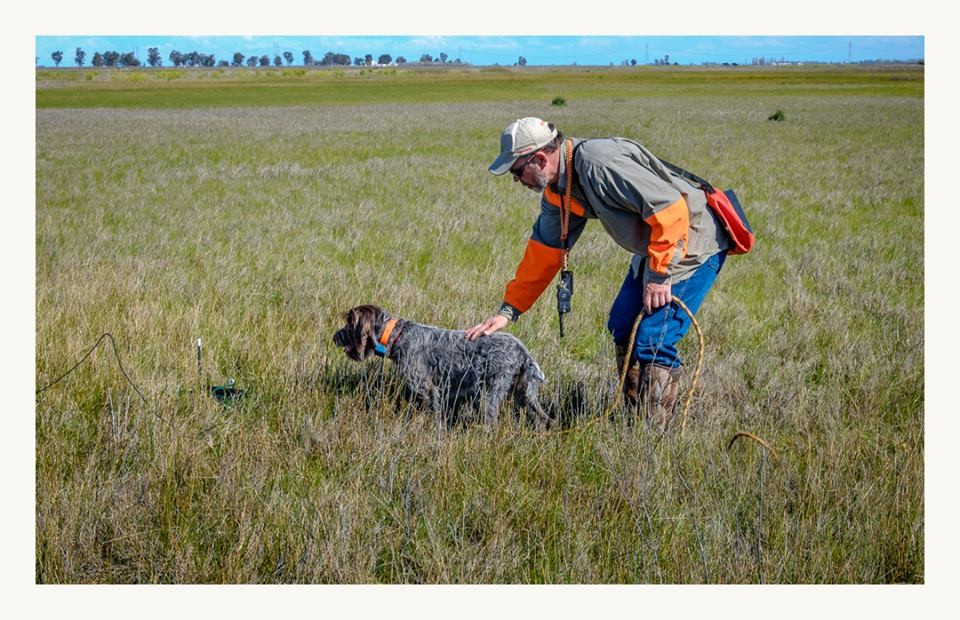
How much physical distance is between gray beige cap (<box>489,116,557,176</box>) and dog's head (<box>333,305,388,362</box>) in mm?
1497

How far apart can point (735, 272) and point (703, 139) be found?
Answer: 688 inches

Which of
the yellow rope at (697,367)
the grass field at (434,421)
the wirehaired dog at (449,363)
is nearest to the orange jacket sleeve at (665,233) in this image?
the yellow rope at (697,367)

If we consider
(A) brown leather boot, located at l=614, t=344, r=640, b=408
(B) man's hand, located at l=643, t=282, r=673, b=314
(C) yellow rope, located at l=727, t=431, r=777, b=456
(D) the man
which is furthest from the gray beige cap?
(C) yellow rope, located at l=727, t=431, r=777, b=456

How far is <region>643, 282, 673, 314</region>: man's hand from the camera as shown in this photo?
4348 mm

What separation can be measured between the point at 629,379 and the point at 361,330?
1.81 metres

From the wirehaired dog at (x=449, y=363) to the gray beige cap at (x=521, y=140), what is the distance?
137 centimetres

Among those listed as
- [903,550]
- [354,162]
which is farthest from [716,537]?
Answer: [354,162]

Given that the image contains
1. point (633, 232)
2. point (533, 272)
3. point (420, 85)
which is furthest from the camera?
point (420, 85)

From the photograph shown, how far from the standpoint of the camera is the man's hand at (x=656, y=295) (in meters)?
4.35

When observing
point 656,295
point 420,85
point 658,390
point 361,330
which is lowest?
point 658,390

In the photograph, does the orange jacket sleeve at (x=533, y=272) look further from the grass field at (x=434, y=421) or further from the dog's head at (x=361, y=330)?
the dog's head at (x=361, y=330)

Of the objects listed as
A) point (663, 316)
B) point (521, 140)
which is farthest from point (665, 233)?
point (521, 140)

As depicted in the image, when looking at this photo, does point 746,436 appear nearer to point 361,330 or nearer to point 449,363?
point 449,363

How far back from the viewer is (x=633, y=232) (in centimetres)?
446
